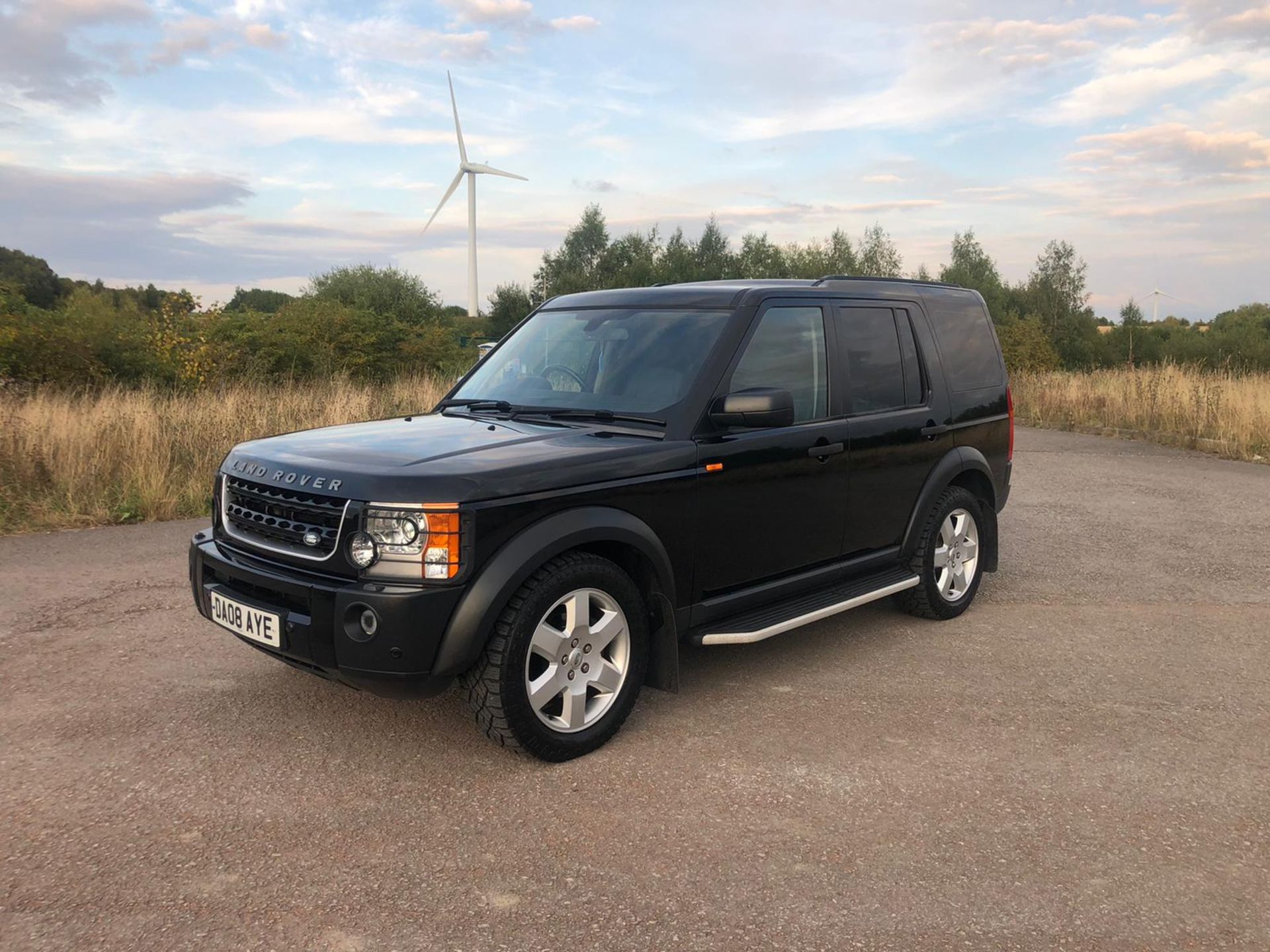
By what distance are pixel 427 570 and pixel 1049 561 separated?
561cm

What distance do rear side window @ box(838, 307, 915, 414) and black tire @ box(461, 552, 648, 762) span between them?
1.97 m

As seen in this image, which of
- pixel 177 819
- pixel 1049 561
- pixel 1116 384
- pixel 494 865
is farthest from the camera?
pixel 1116 384

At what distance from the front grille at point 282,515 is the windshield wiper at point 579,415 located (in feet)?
4.13

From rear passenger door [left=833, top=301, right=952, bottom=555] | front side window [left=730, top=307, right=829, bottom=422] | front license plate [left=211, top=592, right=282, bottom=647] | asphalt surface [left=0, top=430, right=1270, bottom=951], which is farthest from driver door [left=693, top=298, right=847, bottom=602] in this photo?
front license plate [left=211, top=592, right=282, bottom=647]

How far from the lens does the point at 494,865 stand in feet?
10.0

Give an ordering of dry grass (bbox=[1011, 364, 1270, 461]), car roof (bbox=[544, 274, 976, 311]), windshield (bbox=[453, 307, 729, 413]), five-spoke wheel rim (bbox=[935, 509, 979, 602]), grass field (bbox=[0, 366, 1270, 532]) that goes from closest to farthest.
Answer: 1. windshield (bbox=[453, 307, 729, 413])
2. car roof (bbox=[544, 274, 976, 311])
3. five-spoke wheel rim (bbox=[935, 509, 979, 602])
4. grass field (bbox=[0, 366, 1270, 532])
5. dry grass (bbox=[1011, 364, 1270, 461])

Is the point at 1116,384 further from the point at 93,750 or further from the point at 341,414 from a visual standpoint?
the point at 93,750

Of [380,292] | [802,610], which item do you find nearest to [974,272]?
[380,292]

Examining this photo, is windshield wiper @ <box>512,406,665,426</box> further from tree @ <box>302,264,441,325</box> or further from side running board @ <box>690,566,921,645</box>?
tree @ <box>302,264,441,325</box>

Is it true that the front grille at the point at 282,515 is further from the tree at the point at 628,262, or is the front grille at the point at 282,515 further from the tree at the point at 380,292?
the tree at the point at 628,262

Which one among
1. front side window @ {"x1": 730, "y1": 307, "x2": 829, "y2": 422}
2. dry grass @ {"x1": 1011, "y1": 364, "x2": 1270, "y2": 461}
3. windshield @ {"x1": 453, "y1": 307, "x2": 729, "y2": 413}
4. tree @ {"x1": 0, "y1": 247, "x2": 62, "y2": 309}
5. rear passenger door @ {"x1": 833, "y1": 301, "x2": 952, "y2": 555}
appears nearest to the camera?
windshield @ {"x1": 453, "y1": 307, "x2": 729, "y2": 413}

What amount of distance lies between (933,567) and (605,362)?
2374 millimetres

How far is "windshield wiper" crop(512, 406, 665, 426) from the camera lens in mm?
4273

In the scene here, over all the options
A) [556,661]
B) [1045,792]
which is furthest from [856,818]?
[556,661]
